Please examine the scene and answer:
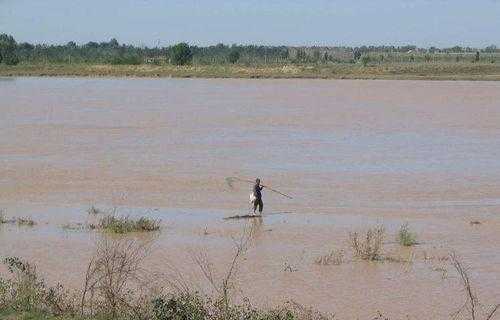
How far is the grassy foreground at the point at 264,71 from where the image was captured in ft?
253

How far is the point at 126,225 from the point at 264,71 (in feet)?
216

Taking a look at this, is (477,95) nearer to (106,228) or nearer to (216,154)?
(216,154)

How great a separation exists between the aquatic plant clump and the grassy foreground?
60313mm

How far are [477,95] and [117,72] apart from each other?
4023cm

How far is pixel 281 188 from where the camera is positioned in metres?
21.4

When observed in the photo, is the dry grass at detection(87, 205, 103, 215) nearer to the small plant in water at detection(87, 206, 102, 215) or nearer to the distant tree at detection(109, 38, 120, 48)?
the small plant in water at detection(87, 206, 102, 215)

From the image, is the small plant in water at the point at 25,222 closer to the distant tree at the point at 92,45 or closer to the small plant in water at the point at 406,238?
the small plant in water at the point at 406,238

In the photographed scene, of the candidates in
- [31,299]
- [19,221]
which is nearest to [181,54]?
[19,221]

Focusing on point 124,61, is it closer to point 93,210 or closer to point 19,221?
point 93,210

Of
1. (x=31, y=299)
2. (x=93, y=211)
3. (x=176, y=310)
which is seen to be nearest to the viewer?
(x=176, y=310)

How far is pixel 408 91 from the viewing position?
59.7 metres

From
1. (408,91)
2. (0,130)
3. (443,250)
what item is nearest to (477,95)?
(408,91)

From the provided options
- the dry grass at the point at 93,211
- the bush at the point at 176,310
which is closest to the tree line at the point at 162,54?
the dry grass at the point at 93,211

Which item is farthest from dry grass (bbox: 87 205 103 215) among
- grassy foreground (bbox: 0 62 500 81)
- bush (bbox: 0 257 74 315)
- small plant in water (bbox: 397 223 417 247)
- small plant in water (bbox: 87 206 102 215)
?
grassy foreground (bbox: 0 62 500 81)
